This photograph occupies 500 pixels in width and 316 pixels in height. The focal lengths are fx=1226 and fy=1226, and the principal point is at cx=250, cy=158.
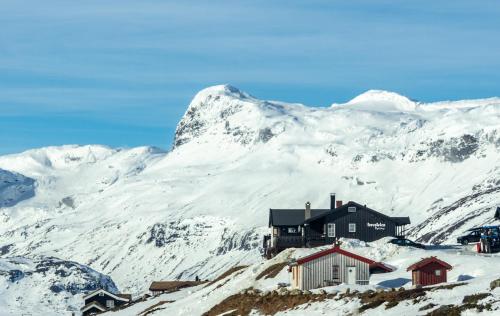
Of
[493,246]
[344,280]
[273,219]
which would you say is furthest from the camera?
[273,219]

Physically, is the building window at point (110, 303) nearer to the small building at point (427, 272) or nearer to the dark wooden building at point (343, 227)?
the dark wooden building at point (343, 227)

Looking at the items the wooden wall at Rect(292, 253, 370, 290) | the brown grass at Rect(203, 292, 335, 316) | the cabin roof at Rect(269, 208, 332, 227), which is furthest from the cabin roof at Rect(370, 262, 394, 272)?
the cabin roof at Rect(269, 208, 332, 227)

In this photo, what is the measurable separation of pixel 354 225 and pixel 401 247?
2266 centimetres

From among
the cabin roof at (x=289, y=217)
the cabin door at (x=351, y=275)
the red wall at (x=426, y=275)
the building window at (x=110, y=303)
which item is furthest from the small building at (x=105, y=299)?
the red wall at (x=426, y=275)

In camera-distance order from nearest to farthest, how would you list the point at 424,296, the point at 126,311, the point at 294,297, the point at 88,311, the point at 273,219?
the point at 424,296 → the point at 294,297 → the point at 126,311 → the point at 273,219 → the point at 88,311

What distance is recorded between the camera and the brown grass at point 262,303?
2840 inches

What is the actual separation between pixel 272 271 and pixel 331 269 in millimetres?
15970

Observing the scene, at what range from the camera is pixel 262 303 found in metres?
78.4

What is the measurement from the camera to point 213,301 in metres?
95.8

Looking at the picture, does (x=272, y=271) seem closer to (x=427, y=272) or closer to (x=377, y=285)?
(x=377, y=285)

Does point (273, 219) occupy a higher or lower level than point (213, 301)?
higher

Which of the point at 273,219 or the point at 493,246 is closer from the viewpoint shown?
the point at 493,246

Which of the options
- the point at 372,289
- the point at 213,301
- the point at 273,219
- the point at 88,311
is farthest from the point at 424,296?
the point at 88,311

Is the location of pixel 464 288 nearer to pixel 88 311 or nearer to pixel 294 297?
pixel 294 297
